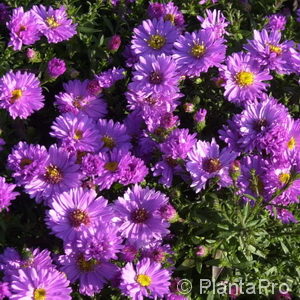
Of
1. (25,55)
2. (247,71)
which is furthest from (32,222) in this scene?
(247,71)

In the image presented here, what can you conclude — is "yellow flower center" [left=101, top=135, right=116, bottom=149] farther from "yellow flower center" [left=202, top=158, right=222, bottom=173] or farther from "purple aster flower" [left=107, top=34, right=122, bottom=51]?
"purple aster flower" [left=107, top=34, right=122, bottom=51]

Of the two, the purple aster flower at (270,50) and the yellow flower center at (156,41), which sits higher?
the yellow flower center at (156,41)

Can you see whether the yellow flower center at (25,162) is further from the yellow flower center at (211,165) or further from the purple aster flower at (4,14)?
the purple aster flower at (4,14)

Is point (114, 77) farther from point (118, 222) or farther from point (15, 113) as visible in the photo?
point (118, 222)

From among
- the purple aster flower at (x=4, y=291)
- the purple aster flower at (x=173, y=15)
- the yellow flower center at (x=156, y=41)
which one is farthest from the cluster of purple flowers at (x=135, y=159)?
the purple aster flower at (x=173, y=15)

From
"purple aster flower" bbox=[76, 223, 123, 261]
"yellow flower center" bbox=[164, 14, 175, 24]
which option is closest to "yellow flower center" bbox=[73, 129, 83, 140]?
"purple aster flower" bbox=[76, 223, 123, 261]
